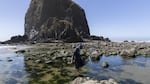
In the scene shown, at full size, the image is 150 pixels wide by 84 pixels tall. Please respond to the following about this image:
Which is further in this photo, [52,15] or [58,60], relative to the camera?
[52,15]

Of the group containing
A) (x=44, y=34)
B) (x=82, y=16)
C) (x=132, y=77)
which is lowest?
(x=132, y=77)

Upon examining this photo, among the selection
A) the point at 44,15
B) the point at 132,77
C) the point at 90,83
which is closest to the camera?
the point at 90,83

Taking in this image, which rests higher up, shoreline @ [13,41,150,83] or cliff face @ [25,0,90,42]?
cliff face @ [25,0,90,42]

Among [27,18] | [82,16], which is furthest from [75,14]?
[27,18]

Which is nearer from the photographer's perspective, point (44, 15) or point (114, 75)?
point (114, 75)

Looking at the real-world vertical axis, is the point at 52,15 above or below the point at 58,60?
above

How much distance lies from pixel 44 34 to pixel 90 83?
9437 centimetres

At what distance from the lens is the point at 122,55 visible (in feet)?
→ 112

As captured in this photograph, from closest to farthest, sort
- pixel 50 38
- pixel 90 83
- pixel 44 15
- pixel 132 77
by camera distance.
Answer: pixel 90 83, pixel 132 77, pixel 50 38, pixel 44 15

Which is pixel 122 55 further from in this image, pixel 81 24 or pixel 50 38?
pixel 81 24

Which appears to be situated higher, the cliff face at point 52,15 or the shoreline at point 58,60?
the cliff face at point 52,15

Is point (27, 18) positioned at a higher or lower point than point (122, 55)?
higher

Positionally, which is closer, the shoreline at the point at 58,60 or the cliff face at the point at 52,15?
the shoreline at the point at 58,60

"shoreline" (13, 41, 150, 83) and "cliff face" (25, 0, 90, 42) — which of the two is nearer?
"shoreline" (13, 41, 150, 83)
